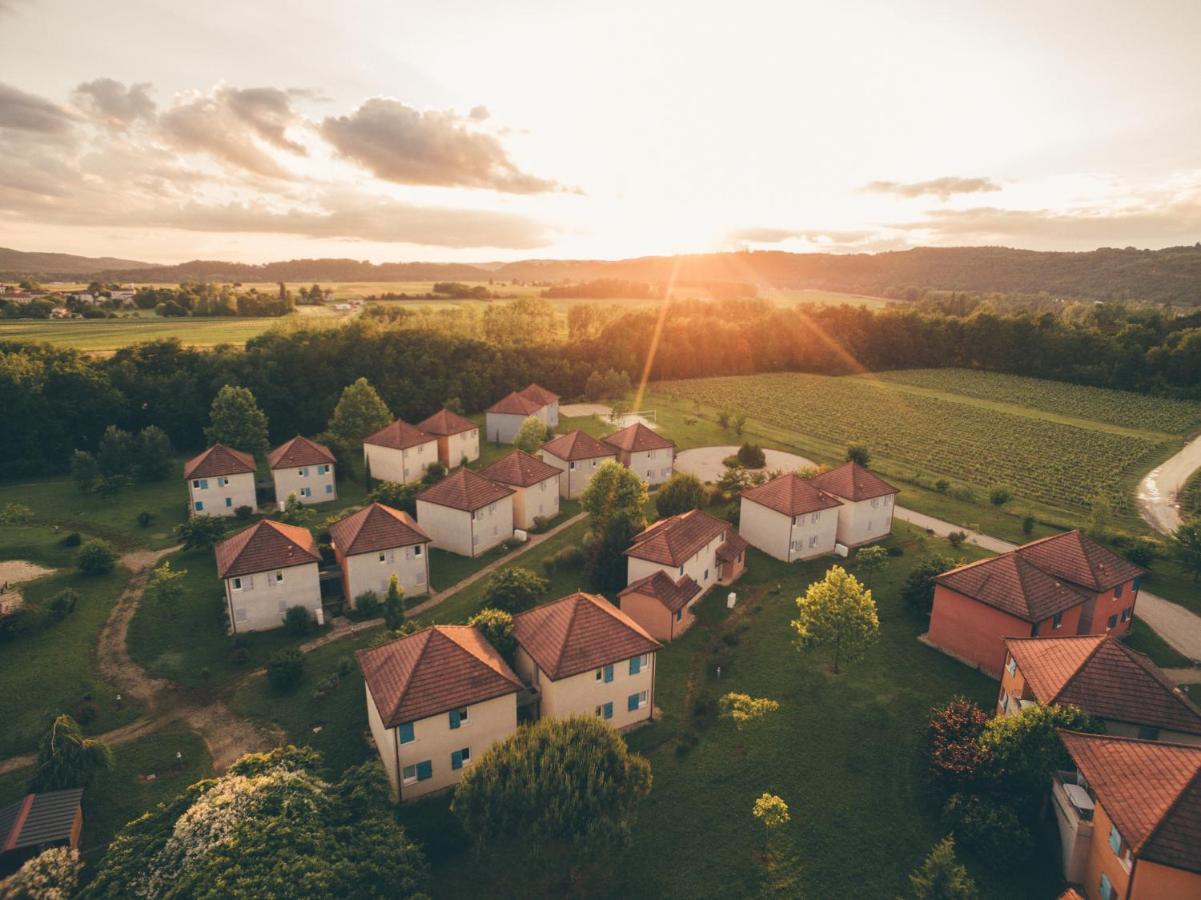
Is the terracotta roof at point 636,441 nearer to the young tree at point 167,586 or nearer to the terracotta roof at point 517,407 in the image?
the terracotta roof at point 517,407

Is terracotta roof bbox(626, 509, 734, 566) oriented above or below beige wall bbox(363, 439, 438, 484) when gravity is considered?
above

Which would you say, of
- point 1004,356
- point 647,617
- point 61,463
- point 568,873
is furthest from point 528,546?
point 1004,356

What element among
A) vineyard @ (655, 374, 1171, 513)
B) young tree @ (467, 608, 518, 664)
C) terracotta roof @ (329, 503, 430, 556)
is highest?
terracotta roof @ (329, 503, 430, 556)

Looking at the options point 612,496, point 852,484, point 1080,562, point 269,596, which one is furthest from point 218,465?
point 1080,562

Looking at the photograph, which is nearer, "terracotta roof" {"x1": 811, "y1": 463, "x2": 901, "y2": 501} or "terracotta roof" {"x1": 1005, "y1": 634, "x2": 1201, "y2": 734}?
"terracotta roof" {"x1": 1005, "y1": 634, "x2": 1201, "y2": 734}

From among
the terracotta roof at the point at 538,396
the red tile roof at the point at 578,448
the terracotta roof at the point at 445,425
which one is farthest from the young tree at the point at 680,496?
the terracotta roof at the point at 538,396

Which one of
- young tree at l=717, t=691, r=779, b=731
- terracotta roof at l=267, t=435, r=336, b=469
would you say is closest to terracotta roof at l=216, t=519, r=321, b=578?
terracotta roof at l=267, t=435, r=336, b=469

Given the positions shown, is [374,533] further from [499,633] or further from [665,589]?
[665,589]

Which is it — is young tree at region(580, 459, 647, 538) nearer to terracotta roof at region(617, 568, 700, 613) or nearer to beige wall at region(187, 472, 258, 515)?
terracotta roof at region(617, 568, 700, 613)
